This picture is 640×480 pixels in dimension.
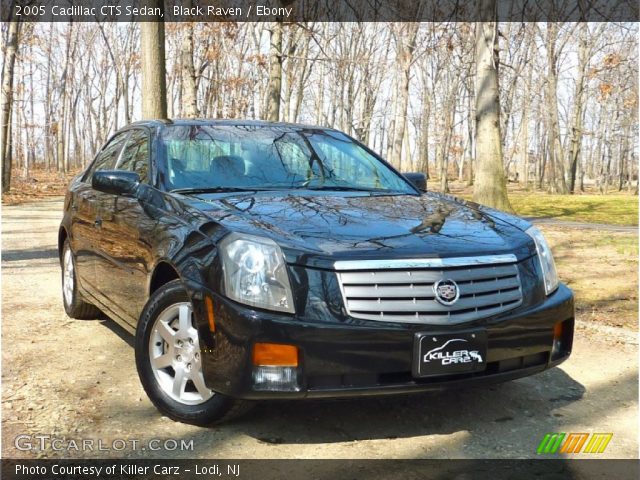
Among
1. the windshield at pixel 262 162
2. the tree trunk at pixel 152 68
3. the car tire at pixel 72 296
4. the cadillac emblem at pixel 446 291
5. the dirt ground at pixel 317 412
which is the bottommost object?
the dirt ground at pixel 317 412

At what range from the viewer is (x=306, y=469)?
2875 mm

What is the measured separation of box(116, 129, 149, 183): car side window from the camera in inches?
169

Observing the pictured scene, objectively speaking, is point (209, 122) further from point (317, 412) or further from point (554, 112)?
point (554, 112)

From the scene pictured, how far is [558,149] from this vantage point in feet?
109

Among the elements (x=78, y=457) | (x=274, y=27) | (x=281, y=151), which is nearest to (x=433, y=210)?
(x=281, y=151)

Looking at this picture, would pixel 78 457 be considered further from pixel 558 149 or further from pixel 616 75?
pixel 616 75

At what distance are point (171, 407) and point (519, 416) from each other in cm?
184

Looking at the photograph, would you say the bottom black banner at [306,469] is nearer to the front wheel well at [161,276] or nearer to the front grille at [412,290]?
the front grille at [412,290]

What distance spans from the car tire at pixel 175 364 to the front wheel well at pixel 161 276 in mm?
151

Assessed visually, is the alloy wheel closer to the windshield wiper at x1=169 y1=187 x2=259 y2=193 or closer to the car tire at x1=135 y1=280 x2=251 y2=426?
the car tire at x1=135 y1=280 x2=251 y2=426

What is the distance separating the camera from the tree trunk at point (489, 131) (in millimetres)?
11883

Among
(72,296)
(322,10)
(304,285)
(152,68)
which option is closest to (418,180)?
(304,285)

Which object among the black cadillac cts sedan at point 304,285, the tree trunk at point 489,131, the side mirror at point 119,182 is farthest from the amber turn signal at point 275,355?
the tree trunk at point 489,131

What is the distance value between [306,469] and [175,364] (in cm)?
90
